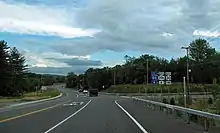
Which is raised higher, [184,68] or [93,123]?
[184,68]

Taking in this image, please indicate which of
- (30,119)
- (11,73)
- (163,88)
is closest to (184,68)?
(163,88)

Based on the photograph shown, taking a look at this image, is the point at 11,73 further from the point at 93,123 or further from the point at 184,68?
the point at 93,123

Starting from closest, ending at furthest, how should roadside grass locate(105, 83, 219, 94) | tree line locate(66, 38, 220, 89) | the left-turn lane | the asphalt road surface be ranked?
the asphalt road surface → the left-turn lane → roadside grass locate(105, 83, 219, 94) → tree line locate(66, 38, 220, 89)

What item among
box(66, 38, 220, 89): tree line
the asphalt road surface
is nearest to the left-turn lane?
the asphalt road surface

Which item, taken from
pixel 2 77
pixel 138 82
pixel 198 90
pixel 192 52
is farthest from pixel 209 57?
pixel 2 77

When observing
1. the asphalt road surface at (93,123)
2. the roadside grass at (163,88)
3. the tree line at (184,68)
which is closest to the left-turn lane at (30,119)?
the asphalt road surface at (93,123)

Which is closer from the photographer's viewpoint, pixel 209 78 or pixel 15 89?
pixel 15 89

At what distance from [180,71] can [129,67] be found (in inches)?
916

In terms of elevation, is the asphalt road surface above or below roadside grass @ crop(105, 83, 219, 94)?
below

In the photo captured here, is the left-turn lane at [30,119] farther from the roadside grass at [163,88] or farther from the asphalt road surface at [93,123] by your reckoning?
the roadside grass at [163,88]

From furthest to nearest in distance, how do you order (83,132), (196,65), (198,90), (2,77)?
(196,65) < (198,90) < (2,77) < (83,132)

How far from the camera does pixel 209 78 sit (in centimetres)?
15688

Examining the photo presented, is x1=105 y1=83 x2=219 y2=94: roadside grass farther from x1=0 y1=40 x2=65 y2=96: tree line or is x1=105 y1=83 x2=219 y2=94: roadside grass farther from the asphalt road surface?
the asphalt road surface

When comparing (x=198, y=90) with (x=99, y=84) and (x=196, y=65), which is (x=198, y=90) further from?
(x=99, y=84)
